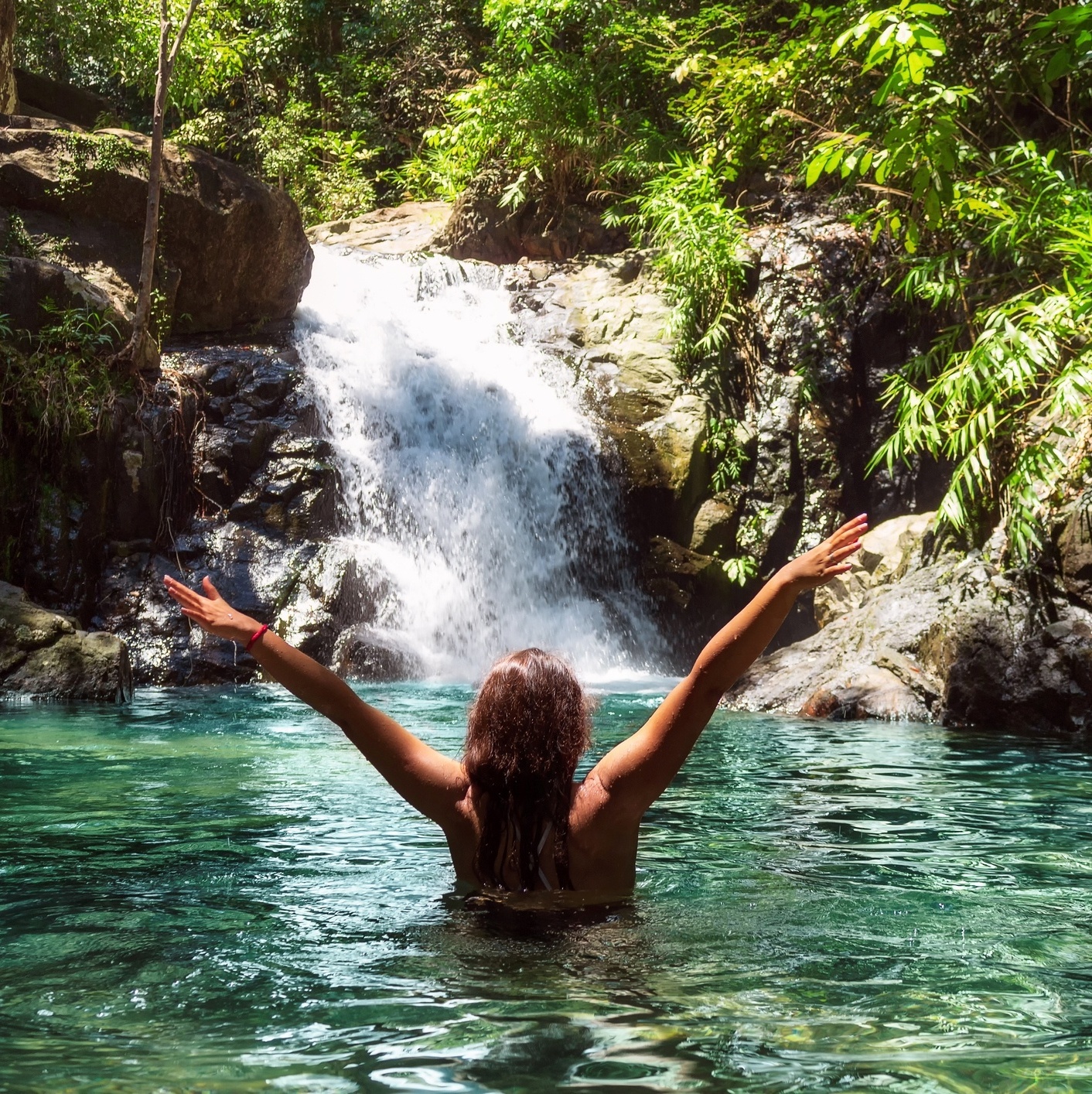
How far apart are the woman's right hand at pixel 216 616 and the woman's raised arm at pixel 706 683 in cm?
95

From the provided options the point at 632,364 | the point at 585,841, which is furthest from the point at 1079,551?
the point at 632,364

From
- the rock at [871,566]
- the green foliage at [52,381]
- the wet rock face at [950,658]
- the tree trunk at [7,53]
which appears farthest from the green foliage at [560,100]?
the wet rock face at [950,658]

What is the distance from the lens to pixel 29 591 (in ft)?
36.9

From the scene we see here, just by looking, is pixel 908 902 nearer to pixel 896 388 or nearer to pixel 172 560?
pixel 896 388

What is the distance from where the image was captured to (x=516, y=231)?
18562 mm

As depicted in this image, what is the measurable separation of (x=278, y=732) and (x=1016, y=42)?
31.2 feet

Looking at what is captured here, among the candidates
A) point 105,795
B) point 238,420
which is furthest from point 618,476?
point 105,795

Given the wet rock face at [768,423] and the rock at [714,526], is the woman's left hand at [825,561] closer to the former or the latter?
the wet rock face at [768,423]

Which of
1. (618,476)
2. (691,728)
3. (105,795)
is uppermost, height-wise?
(618,476)

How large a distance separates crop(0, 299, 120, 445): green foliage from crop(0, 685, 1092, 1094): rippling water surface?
6.40m

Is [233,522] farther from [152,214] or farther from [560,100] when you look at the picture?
[560,100]

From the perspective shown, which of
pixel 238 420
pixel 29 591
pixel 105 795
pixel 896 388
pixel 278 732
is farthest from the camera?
pixel 238 420

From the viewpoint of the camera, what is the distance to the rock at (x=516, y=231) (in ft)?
59.1

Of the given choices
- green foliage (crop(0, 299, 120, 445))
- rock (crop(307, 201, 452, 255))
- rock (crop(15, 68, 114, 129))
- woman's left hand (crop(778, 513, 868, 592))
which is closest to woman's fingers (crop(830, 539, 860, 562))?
woman's left hand (crop(778, 513, 868, 592))
